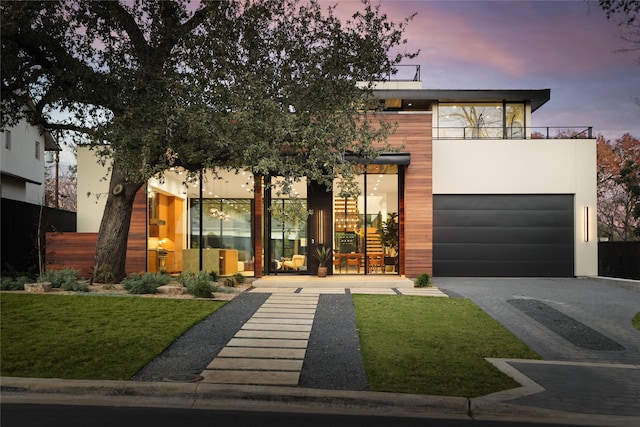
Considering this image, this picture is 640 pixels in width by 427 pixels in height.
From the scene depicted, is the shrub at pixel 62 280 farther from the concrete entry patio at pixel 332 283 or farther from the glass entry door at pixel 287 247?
the glass entry door at pixel 287 247

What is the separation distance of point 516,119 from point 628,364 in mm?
17893

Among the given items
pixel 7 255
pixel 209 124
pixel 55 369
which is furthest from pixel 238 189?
pixel 55 369

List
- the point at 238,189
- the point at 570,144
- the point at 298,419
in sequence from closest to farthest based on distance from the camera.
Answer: the point at 298,419
the point at 238,189
the point at 570,144

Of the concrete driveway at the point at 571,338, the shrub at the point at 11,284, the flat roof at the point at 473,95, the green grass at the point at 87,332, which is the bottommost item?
the concrete driveway at the point at 571,338

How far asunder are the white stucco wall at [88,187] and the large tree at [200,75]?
14.4 ft

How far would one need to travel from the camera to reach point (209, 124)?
1206 centimetres

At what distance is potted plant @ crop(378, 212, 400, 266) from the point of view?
1891cm

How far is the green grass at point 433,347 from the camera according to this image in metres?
6.32

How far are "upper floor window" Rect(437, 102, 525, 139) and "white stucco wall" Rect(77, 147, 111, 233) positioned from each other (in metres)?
13.9

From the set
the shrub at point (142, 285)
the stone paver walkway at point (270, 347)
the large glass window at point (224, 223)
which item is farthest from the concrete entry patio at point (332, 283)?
the shrub at point (142, 285)

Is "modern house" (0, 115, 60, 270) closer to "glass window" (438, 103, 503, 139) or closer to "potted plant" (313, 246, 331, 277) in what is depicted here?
"potted plant" (313, 246, 331, 277)

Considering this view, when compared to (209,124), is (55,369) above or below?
below

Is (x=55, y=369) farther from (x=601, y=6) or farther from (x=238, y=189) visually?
(x=238, y=189)

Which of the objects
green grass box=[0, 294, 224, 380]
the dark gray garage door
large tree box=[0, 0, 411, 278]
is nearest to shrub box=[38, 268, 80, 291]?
green grass box=[0, 294, 224, 380]
